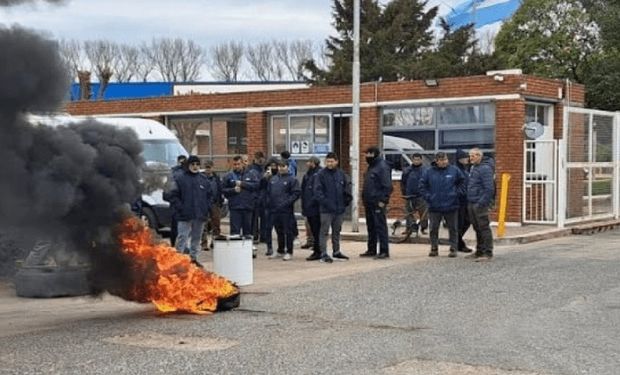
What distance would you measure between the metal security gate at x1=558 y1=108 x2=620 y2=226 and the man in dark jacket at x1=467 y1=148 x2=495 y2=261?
5.14 metres

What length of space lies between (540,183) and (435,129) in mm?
2884

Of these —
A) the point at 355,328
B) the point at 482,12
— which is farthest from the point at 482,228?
the point at 482,12

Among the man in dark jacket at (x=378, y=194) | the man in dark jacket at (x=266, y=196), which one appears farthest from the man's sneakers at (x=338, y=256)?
the man in dark jacket at (x=266, y=196)

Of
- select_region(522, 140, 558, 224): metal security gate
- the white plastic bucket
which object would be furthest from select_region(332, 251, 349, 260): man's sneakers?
select_region(522, 140, 558, 224): metal security gate

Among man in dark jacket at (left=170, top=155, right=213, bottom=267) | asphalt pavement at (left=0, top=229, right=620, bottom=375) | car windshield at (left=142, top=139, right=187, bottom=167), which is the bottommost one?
asphalt pavement at (left=0, top=229, right=620, bottom=375)

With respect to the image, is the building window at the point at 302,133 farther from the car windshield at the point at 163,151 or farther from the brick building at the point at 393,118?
the car windshield at the point at 163,151

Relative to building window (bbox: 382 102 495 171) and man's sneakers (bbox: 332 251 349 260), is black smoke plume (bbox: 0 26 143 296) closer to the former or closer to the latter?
man's sneakers (bbox: 332 251 349 260)

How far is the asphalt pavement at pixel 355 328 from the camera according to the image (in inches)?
288

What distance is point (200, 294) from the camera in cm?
955

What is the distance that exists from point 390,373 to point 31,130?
4.21 metres

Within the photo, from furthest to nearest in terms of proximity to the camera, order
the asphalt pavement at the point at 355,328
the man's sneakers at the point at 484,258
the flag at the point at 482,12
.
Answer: the flag at the point at 482,12 → the man's sneakers at the point at 484,258 → the asphalt pavement at the point at 355,328

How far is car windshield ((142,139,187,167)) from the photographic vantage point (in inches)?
747

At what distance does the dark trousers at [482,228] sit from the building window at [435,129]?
5.96 meters

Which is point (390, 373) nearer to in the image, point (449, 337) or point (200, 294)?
point (449, 337)
